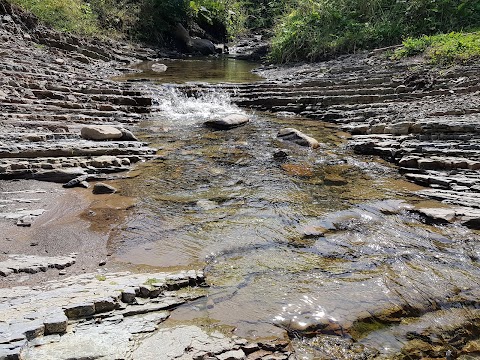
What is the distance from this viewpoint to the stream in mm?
3082

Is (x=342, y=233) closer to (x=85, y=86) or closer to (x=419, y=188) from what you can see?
(x=419, y=188)

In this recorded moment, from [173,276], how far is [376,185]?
399cm

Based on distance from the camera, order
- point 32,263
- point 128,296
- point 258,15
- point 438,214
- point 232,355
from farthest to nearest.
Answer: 1. point 258,15
2. point 438,214
3. point 32,263
4. point 128,296
5. point 232,355

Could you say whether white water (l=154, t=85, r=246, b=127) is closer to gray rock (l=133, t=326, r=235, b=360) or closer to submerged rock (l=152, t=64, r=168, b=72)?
submerged rock (l=152, t=64, r=168, b=72)

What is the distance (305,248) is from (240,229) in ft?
2.73

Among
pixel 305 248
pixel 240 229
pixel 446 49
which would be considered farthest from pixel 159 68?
pixel 305 248

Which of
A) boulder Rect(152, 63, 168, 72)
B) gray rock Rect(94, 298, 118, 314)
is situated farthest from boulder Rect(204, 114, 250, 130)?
boulder Rect(152, 63, 168, 72)

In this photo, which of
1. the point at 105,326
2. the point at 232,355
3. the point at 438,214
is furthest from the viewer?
the point at 438,214

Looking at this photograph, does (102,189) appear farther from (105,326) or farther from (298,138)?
(298,138)

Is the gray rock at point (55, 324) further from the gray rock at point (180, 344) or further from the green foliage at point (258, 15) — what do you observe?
the green foliage at point (258, 15)

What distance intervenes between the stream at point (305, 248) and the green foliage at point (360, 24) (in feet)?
34.8

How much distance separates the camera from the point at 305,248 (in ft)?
13.9

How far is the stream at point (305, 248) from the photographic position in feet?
10.1

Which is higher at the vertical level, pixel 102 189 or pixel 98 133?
pixel 98 133
